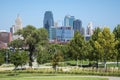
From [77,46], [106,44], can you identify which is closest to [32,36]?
[77,46]

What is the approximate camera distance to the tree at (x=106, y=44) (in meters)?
75.0

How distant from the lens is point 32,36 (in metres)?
94.4

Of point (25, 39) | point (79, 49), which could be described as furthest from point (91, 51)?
point (25, 39)

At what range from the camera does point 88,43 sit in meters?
88.6

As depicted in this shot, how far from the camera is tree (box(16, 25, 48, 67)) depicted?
94.2 m

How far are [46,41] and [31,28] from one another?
550cm

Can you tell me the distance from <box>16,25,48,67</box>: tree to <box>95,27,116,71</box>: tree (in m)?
22.8

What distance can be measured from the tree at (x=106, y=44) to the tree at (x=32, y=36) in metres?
22.8

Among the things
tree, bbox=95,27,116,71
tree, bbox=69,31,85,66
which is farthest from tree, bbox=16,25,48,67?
tree, bbox=95,27,116,71

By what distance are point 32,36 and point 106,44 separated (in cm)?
2613

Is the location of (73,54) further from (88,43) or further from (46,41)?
(46,41)

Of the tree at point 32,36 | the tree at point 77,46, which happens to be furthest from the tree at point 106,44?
the tree at point 32,36

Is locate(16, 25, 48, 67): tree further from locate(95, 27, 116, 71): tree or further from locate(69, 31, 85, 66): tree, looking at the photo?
locate(95, 27, 116, 71): tree

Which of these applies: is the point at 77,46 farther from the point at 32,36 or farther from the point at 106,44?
the point at 32,36
